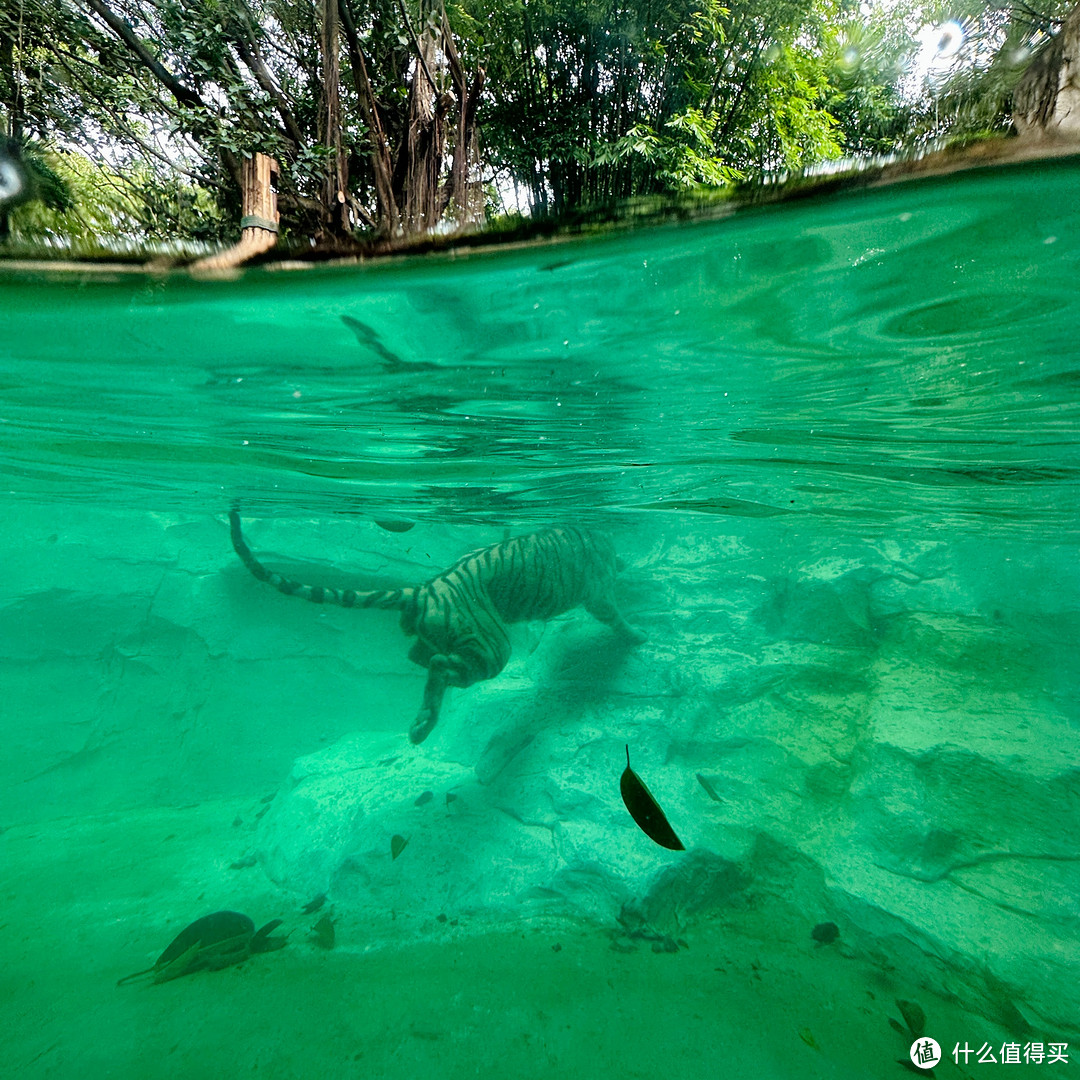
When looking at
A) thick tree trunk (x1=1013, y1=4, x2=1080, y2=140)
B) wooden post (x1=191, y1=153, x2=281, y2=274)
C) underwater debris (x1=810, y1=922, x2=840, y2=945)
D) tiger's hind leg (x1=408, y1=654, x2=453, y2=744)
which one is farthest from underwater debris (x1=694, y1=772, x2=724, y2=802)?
wooden post (x1=191, y1=153, x2=281, y2=274)

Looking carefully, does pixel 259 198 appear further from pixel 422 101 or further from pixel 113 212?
pixel 422 101

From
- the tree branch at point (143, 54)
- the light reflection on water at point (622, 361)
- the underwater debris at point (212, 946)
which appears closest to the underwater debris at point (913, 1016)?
the underwater debris at point (212, 946)

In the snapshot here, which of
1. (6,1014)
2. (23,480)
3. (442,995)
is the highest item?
(23,480)

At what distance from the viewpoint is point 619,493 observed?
1094cm

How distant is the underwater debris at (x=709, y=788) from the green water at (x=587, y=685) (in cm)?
8

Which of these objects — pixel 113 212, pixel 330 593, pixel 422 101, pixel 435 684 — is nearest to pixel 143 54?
pixel 113 212

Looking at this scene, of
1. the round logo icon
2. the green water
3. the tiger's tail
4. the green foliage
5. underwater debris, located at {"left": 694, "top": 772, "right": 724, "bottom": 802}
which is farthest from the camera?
the tiger's tail

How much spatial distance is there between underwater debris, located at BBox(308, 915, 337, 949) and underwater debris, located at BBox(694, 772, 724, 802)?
457 centimetres

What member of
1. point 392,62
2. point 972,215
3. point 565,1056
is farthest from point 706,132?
point 565,1056

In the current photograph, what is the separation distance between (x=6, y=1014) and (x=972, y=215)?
9226mm

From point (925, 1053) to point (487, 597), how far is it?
6.86 metres

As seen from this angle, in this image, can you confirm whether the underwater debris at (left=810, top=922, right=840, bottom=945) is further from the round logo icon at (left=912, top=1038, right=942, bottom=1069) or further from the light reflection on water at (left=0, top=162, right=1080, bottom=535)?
the light reflection on water at (left=0, top=162, right=1080, bottom=535)

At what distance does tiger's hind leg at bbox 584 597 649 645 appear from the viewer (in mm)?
9578

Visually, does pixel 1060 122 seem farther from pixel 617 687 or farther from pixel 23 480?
pixel 23 480
